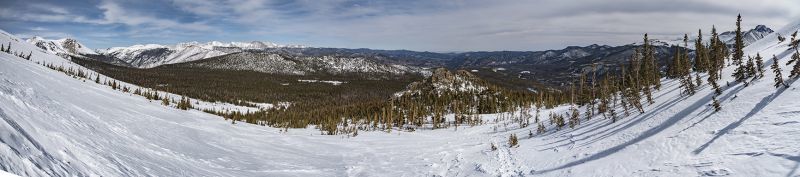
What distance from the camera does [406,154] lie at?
30.2 meters

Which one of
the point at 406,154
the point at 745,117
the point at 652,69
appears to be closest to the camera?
the point at 745,117

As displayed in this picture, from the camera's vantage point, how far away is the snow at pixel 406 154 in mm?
10109

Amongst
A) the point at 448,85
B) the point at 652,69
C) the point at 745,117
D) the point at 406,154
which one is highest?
the point at 652,69

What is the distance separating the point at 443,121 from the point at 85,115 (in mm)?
69883

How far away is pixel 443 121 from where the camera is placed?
83.7 metres

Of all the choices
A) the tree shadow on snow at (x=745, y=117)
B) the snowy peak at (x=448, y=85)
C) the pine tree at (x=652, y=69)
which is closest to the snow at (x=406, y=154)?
the tree shadow on snow at (x=745, y=117)

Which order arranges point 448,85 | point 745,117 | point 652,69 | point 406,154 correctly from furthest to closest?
point 448,85 < point 652,69 < point 406,154 < point 745,117

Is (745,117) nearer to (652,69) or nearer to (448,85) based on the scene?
(652,69)

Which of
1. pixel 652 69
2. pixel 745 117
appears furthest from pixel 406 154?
pixel 652 69

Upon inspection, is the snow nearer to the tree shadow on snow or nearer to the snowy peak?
the tree shadow on snow

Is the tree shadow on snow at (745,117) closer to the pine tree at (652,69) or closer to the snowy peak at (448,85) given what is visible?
the pine tree at (652,69)

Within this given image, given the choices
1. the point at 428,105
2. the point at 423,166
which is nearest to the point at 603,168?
the point at 423,166

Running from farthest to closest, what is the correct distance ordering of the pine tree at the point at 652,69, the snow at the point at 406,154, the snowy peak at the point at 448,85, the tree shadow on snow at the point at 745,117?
the snowy peak at the point at 448,85, the pine tree at the point at 652,69, the tree shadow on snow at the point at 745,117, the snow at the point at 406,154

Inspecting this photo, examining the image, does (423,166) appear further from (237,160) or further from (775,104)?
(775,104)
